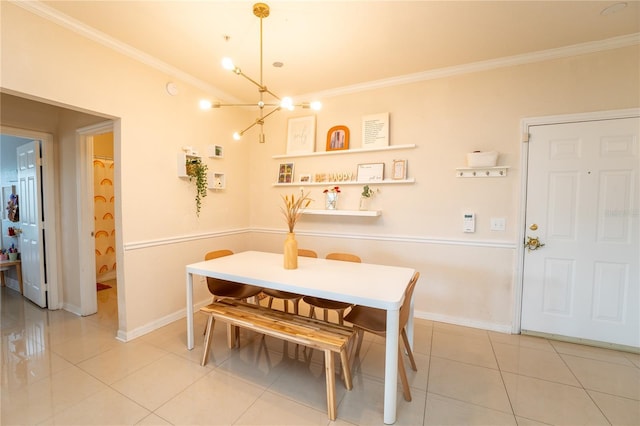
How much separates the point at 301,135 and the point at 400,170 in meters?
1.45

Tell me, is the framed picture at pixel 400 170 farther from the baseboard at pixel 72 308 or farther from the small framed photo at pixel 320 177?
the baseboard at pixel 72 308

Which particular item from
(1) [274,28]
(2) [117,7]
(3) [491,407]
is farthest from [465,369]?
(2) [117,7]

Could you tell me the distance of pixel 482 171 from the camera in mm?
2812

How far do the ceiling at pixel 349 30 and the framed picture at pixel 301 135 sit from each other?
2.57ft

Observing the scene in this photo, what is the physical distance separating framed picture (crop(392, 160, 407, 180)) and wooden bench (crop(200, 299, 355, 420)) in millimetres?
1864

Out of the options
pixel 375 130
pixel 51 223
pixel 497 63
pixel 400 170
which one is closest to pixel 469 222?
pixel 400 170

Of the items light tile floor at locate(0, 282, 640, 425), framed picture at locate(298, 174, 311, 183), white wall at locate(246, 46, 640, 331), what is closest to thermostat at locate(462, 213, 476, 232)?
white wall at locate(246, 46, 640, 331)

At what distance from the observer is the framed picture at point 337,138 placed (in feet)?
11.2

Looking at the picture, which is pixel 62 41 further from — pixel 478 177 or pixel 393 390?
pixel 478 177

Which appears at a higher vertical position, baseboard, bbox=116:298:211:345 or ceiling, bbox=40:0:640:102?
ceiling, bbox=40:0:640:102

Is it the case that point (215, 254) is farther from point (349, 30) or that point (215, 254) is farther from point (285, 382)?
point (349, 30)

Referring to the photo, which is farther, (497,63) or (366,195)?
(366,195)

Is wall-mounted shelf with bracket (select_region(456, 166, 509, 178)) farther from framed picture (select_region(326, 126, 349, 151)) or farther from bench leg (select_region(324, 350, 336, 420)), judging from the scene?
bench leg (select_region(324, 350, 336, 420))

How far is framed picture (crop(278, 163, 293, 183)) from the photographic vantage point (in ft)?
12.4
